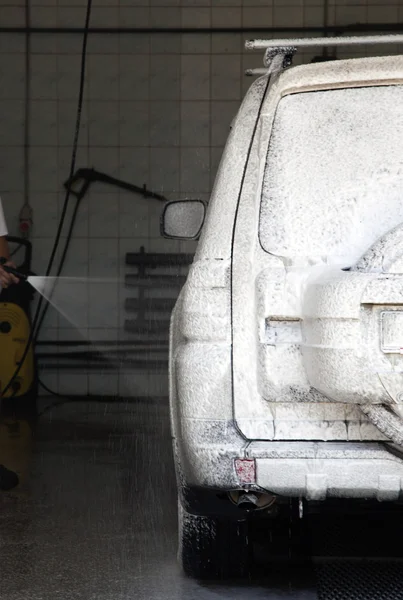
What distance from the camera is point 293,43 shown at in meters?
4.08

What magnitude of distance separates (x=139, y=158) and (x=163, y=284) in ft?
4.01

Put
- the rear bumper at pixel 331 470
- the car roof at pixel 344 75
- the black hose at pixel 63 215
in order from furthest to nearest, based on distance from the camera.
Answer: the black hose at pixel 63 215, the car roof at pixel 344 75, the rear bumper at pixel 331 470

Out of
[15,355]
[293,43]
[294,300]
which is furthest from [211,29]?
[294,300]

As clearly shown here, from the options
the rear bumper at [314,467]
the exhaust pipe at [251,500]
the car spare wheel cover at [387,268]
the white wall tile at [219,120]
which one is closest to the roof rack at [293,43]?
the car spare wheel cover at [387,268]

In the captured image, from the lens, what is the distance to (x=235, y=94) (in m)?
10.7

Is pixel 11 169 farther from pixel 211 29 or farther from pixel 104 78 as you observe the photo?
pixel 211 29

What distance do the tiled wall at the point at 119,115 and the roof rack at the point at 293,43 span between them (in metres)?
6.37

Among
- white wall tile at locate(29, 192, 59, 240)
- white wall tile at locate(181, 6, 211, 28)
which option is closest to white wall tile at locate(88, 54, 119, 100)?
white wall tile at locate(181, 6, 211, 28)

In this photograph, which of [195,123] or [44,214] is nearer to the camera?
[195,123]

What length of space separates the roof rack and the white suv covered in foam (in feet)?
0.28

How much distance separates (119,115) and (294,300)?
7.42m

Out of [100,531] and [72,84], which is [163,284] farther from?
[100,531]

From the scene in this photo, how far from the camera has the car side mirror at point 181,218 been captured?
14.7 ft

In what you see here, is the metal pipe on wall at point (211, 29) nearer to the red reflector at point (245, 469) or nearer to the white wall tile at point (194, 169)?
the white wall tile at point (194, 169)
